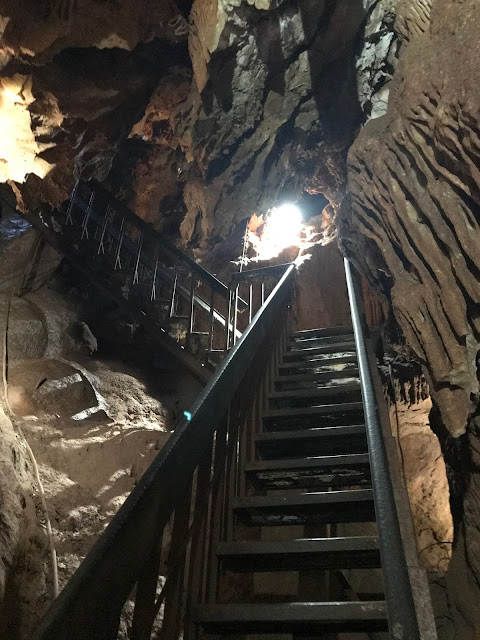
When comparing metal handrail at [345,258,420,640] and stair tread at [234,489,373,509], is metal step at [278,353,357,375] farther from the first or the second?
metal handrail at [345,258,420,640]

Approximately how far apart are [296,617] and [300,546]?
36cm

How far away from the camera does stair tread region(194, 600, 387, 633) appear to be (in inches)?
71.7

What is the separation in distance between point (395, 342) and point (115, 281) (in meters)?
4.37

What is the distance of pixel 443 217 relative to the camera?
133 inches

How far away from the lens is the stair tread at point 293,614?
5.97ft

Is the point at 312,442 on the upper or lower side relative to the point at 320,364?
lower

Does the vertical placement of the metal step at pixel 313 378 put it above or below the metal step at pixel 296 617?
above

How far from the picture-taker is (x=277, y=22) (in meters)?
5.54

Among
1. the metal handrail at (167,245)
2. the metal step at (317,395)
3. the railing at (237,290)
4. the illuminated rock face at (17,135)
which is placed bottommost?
the metal step at (317,395)

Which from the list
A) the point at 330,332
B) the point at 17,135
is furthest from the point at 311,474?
the point at 17,135

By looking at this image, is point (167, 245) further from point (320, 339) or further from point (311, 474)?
point (311, 474)

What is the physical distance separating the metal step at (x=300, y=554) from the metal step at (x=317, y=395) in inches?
66.5

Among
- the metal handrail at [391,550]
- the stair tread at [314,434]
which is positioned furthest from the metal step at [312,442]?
the metal handrail at [391,550]

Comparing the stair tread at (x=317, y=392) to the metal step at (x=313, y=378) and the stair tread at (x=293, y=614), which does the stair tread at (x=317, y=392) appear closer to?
the metal step at (x=313, y=378)
